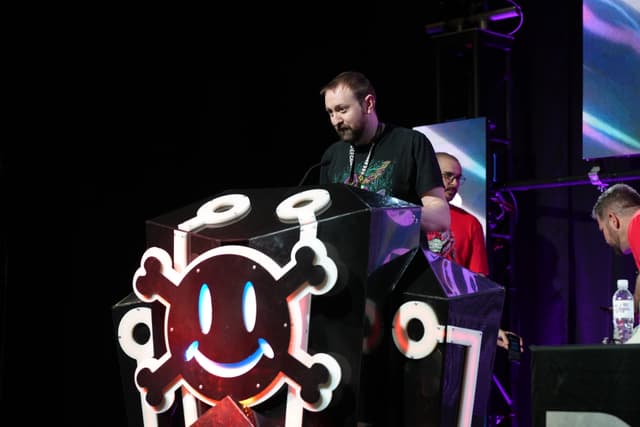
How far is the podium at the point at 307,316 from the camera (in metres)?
1.62

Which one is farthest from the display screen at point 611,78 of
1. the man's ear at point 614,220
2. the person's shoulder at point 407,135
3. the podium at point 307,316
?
the podium at point 307,316

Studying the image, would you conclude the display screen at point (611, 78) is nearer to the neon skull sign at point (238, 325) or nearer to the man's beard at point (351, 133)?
the man's beard at point (351, 133)

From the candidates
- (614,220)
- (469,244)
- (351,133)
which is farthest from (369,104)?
(469,244)

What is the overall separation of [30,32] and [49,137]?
0.46 m

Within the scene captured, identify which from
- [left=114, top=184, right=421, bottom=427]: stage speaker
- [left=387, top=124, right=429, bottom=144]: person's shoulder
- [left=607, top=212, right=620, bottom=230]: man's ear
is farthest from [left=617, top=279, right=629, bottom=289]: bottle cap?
[left=114, top=184, right=421, bottom=427]: stage speaker

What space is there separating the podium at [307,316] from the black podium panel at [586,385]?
51 cm

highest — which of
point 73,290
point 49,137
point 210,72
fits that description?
point 210,72

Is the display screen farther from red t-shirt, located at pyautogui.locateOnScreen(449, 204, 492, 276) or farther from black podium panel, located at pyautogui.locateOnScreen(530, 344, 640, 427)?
black podium panel, located at pyautogui.locateOnScreen(530, 344, 640, 427)

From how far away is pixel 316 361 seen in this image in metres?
1.60

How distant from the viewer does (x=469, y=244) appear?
Answer: 397cm

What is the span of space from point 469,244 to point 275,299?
2480 millimetres

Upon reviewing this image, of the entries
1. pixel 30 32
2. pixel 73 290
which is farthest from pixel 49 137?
pixel 73 290

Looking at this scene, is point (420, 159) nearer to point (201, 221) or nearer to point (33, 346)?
point (201, 221)

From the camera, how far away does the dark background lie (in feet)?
11.9
